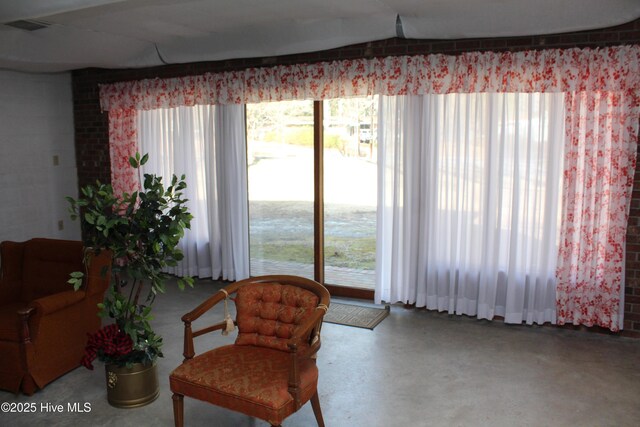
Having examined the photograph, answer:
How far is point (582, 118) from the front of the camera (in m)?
3.98

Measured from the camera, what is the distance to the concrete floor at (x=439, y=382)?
122 inches

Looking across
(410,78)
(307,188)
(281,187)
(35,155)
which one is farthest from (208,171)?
(410,78)

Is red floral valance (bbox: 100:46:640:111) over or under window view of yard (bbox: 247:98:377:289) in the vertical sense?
over

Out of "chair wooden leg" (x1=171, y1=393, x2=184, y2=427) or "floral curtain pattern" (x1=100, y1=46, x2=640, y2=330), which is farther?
"floral curtain pattern" (x1=100, y1=46, x2=640, y2=330)

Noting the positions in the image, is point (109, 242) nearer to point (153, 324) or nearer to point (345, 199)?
point (153, 324)

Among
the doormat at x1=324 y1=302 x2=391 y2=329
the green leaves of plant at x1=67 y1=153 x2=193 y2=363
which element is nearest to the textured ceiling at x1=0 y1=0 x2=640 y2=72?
the green leaves of plant at x1=67 y1=153 x2=193 y2=363

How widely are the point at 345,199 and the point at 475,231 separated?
4.10ft

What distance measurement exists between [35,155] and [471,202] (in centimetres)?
458

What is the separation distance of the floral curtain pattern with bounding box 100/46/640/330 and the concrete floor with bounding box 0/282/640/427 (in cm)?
45

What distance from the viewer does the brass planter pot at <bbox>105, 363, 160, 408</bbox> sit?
10.5ft

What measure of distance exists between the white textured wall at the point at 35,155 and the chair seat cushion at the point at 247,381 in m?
3.93


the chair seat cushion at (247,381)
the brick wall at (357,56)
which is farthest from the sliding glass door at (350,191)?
the chair seat cushion at (247,381)

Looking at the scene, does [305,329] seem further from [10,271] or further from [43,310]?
[10,271]

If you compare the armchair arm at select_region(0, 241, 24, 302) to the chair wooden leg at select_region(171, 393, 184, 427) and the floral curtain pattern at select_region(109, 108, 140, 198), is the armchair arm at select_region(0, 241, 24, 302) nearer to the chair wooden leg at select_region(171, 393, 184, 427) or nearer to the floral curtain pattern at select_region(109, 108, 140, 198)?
the chair wooden leg at select_region(171, 393, 184, 427)
